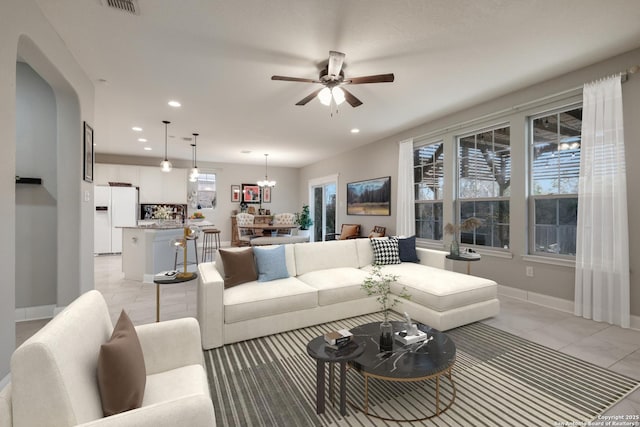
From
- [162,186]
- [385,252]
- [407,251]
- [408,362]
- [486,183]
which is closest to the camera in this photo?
[408,362]

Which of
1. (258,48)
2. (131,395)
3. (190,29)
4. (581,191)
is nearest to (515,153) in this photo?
(581,191)

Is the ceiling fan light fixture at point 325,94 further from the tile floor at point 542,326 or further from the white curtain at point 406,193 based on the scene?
the white curtain at point 406,193

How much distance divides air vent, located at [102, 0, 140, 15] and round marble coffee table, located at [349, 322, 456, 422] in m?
2.97

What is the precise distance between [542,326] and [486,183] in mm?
2175

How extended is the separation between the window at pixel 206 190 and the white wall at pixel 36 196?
5.90m

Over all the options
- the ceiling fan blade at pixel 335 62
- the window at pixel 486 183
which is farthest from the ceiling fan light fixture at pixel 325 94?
the window at pixel 486 183

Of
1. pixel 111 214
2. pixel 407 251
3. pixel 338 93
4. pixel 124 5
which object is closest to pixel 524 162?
pixel 407 251

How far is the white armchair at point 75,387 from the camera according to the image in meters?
0.86

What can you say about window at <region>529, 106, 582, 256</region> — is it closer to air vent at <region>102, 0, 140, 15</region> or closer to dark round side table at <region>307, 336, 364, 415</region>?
dark round side table at <region>307, 336, 364, 415</region>

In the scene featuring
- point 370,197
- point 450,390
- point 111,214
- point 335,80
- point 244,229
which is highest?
point 335,80

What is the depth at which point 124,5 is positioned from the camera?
2.26 metres

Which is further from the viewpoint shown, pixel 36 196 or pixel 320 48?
pixel 36 196

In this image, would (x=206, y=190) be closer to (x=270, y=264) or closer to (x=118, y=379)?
(x=270, y=264)

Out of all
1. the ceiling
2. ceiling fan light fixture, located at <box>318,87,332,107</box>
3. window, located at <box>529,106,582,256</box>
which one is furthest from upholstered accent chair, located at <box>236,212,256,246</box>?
window, located at <box>529,106,582,256</box>
